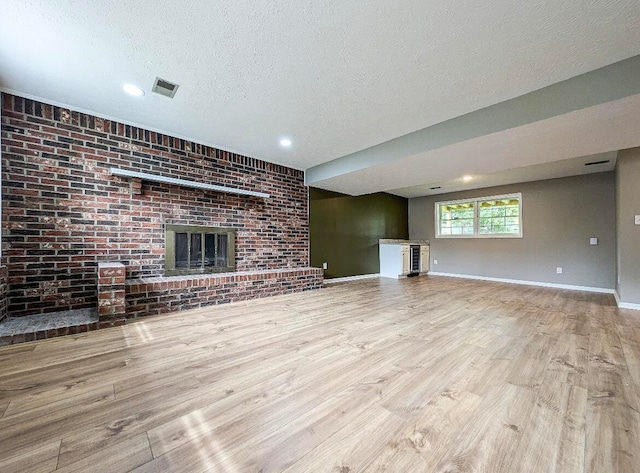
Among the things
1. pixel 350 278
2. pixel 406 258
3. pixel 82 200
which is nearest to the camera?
pixel 82 200

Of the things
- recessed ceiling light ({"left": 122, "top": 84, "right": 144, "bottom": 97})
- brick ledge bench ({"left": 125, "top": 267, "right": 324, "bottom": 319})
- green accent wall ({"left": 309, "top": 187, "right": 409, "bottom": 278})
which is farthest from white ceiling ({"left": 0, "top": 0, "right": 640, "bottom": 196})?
green accent wall ({"left": 309, "top": 187, "right": 409, "bottom": 278})

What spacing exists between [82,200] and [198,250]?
139cm

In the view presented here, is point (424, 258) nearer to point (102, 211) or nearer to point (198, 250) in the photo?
point (198, 250)

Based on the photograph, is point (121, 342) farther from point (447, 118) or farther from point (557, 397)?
point (447, 118)

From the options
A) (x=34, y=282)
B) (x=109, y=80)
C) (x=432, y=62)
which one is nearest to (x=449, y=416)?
(x=432, y=62)

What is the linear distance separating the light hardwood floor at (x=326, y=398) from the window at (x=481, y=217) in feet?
12.1

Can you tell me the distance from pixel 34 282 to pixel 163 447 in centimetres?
Result: 278

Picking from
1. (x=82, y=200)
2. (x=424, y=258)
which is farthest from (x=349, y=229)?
(x=82, y=200)

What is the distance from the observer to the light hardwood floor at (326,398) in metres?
1.03

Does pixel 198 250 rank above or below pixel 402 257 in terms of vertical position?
above

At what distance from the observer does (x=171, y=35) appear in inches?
71.6

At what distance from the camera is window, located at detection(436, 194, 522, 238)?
5828 millimetres

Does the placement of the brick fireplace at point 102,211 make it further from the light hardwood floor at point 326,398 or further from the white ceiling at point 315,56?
the light hardwood floor at point 326,398

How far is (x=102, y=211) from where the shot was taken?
3.07m
